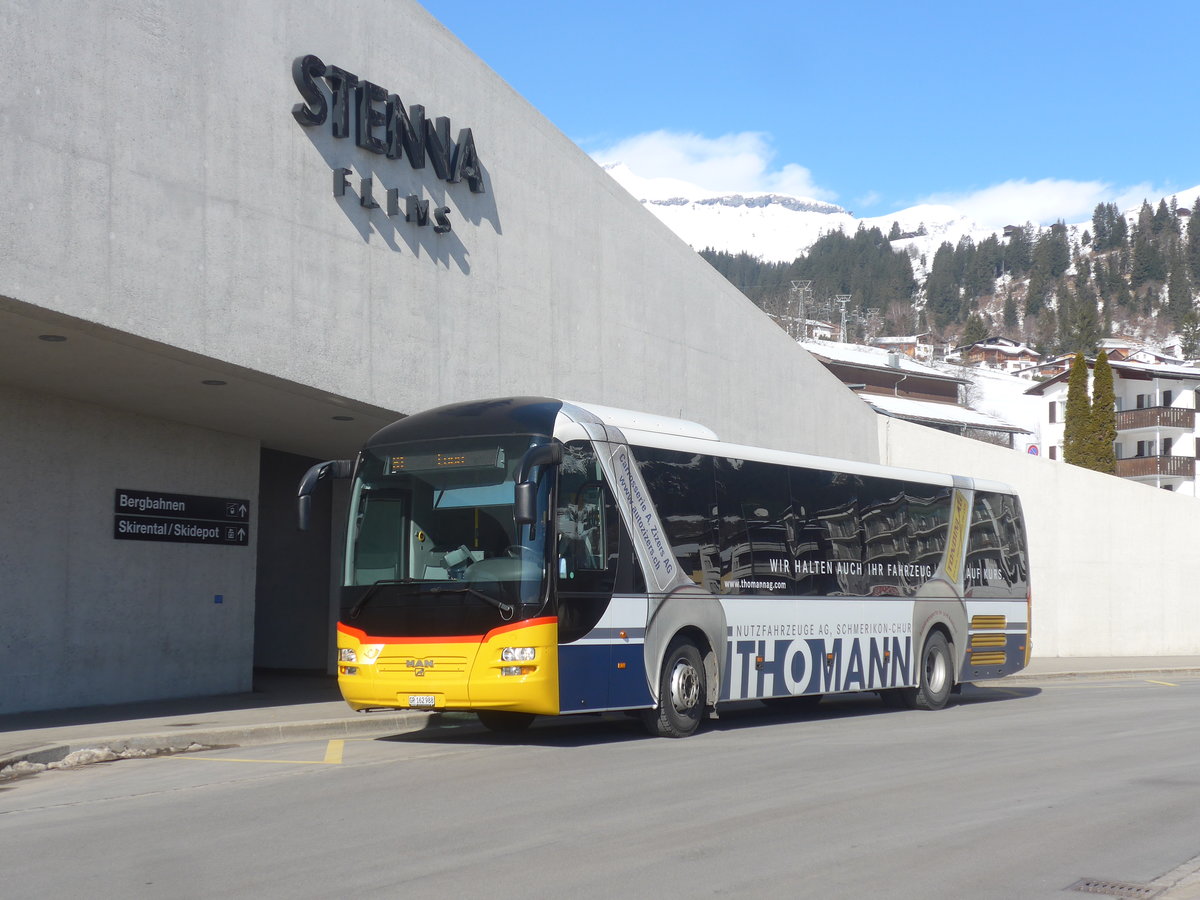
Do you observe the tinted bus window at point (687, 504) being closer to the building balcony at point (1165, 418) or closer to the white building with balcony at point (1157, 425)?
the white building with balcony at point (1157, 425)

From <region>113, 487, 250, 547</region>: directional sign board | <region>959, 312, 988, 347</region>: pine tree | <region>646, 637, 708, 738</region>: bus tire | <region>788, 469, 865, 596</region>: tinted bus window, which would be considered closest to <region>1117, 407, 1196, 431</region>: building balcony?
<region>788, 469, 865, 596</region>: tinted bus window

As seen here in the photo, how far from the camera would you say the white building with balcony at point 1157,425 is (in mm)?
69875

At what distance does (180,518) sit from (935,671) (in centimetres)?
1061

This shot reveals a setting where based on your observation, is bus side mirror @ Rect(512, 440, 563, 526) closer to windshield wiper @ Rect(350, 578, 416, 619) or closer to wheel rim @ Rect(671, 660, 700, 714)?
windshield wiper @ Rect(350, 578, 416, 619)

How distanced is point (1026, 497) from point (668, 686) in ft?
70.9

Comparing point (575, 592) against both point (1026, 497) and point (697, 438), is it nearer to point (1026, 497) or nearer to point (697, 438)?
point (697, 438)

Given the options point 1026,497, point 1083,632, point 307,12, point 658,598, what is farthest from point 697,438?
point 1083,632

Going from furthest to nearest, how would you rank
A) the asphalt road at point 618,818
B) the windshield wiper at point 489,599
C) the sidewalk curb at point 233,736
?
the windshield wiper at point 489,599, the sidewalk curb at point 233,736, the asphalt road at point 618,818

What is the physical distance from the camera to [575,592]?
12.0m

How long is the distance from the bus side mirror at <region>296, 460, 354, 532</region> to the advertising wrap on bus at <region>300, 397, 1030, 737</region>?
0.11ft

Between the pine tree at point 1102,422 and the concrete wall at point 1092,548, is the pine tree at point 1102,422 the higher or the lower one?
the higher one

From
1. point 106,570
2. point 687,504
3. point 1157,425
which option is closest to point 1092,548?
point 687,504

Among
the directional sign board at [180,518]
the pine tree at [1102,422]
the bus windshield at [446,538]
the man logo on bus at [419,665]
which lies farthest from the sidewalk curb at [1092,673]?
the pine tree at [1102,422]

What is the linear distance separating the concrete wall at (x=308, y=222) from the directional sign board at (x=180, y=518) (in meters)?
3.78
